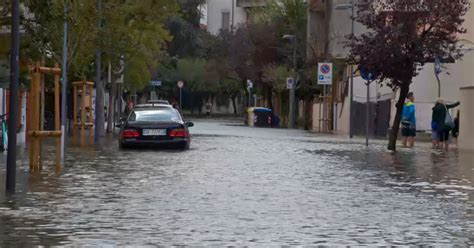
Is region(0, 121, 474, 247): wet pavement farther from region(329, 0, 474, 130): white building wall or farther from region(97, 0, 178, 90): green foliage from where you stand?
region(329, 0, 474, 130): white building wall

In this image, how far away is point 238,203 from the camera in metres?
14.0

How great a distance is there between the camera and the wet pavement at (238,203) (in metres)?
10.8

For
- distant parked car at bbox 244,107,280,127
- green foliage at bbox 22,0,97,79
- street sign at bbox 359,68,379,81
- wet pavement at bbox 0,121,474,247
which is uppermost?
green foliage at bbox 22,0,97,79

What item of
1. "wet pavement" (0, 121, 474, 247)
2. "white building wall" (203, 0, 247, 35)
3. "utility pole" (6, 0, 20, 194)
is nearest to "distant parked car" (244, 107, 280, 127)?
"wet pavement" (0, 121, 474, 247)

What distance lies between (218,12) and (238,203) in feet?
353

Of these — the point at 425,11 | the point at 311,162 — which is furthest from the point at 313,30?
the point at 311,162

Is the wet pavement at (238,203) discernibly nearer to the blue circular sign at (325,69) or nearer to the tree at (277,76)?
the blue circular sign at (325,69)

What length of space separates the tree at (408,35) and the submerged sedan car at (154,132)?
5.79 meters

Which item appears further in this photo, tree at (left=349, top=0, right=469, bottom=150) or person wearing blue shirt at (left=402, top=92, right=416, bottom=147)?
person wearing blue shirt at (left=402, top=92, right=416, bottom=147)

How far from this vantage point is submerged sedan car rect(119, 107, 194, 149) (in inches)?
1086

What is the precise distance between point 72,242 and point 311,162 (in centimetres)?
1354

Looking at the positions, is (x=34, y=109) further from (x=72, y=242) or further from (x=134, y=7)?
(x=134, y=7)

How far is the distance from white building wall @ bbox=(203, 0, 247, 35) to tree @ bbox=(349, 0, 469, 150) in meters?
87.6

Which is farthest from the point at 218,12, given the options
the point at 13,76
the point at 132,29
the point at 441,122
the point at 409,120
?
the point at 13,76
